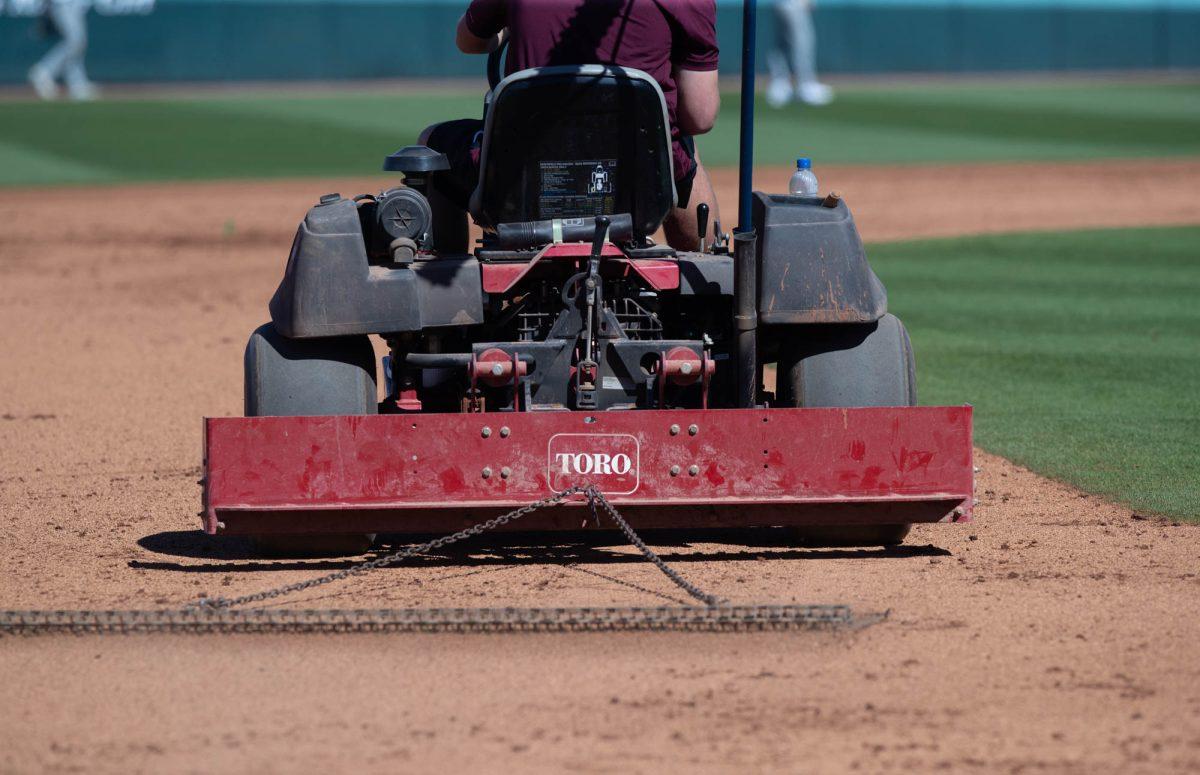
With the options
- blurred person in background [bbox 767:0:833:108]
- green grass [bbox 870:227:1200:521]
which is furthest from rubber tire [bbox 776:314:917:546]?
blurred person in background [bbox 767:0:833:108]

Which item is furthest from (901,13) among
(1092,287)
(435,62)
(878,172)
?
(1092,287)

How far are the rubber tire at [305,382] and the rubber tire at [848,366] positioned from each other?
4.77ft

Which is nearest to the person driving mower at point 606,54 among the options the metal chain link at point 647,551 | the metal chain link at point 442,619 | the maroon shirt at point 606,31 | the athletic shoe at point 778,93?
the maroon shirt at point 606,31

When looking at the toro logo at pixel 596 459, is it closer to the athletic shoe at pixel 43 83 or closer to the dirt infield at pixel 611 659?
the dirt infield at pixel 611 659

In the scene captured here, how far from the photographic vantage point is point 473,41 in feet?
21.1

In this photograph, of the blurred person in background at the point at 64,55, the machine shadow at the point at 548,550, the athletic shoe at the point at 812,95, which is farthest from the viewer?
the blurred person in background at the point at 64,55

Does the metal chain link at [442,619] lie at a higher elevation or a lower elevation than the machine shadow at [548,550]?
lower

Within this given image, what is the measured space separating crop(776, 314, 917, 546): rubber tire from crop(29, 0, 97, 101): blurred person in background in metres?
34.9

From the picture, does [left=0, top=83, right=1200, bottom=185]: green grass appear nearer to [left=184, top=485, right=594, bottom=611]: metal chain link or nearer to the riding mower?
the riding mower

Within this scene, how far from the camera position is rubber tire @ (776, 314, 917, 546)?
19.4ft

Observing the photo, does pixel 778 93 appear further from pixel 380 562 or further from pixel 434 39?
pixel 380 562

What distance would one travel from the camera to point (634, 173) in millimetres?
5879

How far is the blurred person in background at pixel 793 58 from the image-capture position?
33.3 metres

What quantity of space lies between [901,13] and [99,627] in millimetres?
44608
